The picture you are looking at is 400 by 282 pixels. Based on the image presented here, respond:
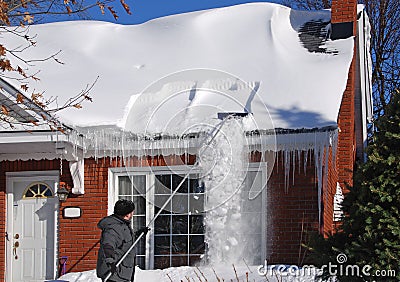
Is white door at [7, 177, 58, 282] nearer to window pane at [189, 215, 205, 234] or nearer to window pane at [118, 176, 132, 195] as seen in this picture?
window pane at [118, 176, 132, 195]

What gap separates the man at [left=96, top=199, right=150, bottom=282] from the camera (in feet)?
27.5

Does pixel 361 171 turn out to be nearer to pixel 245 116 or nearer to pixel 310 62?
pixel 245 116

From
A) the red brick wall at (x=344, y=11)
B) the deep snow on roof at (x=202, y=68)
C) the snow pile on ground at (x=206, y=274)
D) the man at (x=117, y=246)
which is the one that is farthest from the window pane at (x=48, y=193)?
the red brick wall at (x=344, y=11)

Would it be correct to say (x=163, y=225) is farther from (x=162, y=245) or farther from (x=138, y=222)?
(x=138, y=222)

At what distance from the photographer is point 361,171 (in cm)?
725

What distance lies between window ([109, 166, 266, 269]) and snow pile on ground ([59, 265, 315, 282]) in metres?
0.81

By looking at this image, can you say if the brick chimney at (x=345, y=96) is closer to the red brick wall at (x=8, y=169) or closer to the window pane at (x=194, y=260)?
the window pane at (x=194, y=260)

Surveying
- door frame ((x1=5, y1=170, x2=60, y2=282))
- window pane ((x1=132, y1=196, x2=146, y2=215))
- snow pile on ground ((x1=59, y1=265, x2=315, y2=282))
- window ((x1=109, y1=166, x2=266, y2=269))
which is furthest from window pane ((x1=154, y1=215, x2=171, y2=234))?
door frame ((x1=5, y1=170, x2=60, y2=282))

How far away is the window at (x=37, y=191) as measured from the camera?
510 inches

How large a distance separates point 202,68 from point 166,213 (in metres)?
2.68

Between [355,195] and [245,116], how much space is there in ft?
14.5

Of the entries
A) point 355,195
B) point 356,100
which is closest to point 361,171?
point 355,195

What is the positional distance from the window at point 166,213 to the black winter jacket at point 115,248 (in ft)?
11.2

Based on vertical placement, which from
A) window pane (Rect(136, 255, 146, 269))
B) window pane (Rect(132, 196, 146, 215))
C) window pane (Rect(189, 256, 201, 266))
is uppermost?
window pane (Rect(132, 196, 146, 215))
